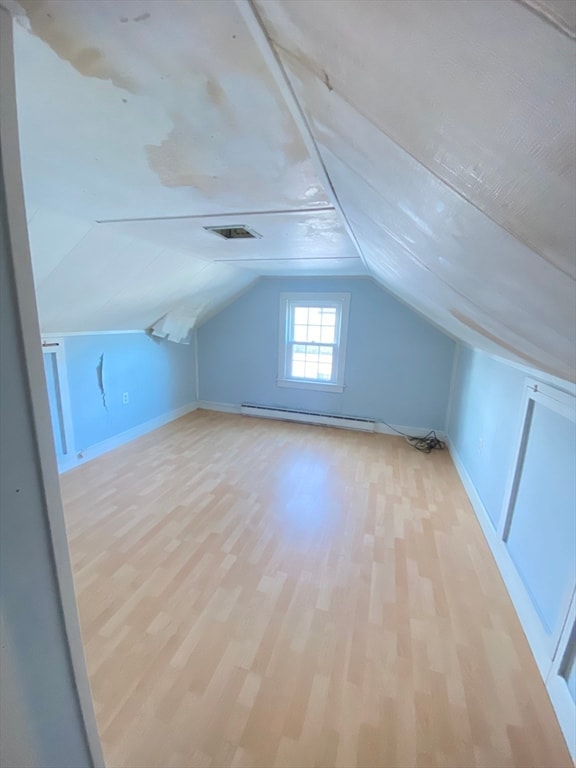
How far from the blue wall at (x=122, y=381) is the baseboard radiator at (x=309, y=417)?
3.38 ft

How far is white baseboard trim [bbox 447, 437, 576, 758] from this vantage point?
1164 millimetres

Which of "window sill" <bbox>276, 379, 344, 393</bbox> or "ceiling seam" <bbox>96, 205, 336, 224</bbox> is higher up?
"ceiling seam" <bbox>96, 205, 336, 224</bbox>

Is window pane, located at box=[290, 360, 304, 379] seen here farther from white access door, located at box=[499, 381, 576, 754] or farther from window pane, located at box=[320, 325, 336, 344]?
white access door, located at box=[499, 381, 576, 754]

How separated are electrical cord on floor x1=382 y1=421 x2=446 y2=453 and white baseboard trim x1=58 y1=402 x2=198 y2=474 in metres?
3.01

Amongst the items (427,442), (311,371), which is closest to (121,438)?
(311,371)

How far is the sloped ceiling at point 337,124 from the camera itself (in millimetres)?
316

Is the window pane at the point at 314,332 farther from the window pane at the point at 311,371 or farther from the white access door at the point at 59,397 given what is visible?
the white access door at the point at 59,397

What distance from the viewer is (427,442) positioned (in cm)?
383

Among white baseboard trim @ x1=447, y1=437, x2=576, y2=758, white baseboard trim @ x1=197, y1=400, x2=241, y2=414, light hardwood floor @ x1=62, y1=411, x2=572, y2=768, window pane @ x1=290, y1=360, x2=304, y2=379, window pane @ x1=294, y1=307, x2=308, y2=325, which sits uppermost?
window pane @ x1=294, y1=307, x2=308, y2=325

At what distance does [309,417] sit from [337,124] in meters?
3.84

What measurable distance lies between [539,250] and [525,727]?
170cm

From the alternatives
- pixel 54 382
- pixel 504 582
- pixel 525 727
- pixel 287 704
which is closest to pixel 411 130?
pixel 287 704

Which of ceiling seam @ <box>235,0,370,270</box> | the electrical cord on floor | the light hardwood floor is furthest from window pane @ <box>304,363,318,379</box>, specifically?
ceiling seam @ <box>235,0,370,270</box>

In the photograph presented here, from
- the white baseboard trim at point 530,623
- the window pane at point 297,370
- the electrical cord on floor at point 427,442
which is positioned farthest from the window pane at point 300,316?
the white baseboard trim at point 530,623
